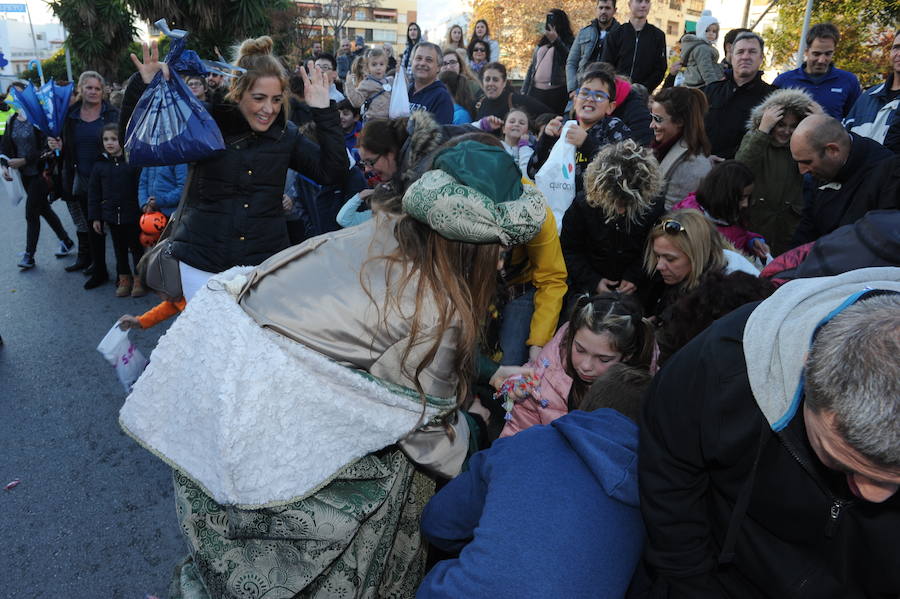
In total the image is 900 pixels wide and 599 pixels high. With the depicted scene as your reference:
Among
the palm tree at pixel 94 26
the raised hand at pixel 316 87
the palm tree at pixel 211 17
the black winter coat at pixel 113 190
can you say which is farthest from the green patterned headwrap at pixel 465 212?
the palm tree at pixel 94 26

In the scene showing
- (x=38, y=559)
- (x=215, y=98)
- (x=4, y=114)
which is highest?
(x=215, y=98)

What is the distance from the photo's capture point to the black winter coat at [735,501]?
112 cm

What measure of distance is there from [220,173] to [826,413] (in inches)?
113

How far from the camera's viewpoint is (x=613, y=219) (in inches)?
122

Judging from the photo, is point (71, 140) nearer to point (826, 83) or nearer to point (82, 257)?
point (82, 257)

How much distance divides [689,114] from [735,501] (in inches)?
124

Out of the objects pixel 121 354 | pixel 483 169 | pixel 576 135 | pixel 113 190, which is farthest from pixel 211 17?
pixel 483 169

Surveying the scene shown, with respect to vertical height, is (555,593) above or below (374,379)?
below

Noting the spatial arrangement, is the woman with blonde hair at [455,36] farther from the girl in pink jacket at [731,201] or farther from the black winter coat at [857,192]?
the black winter coat at [857,192]

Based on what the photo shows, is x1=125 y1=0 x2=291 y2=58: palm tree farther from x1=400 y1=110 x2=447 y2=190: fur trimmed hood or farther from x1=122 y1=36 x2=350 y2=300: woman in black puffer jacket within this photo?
x1=400 y1=110 x2=447 y2=190: fur trimmed hood

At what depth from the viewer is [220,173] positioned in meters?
3.09

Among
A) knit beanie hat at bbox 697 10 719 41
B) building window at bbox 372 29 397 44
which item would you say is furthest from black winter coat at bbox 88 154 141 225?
building window at bbox 372 29 397 44

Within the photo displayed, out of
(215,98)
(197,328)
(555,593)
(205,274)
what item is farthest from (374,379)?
(215,98)

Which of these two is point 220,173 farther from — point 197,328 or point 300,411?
point 300,411
